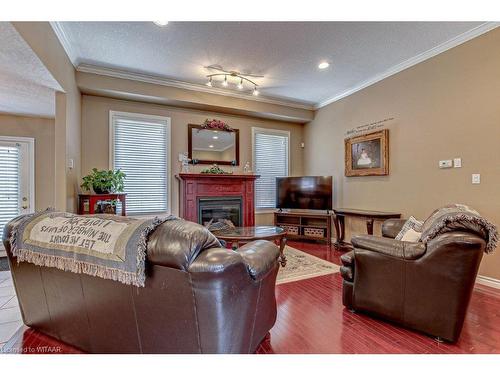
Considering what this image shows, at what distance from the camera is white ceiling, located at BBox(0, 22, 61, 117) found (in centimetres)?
213

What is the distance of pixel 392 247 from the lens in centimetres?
205

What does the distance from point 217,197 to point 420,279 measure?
367cm

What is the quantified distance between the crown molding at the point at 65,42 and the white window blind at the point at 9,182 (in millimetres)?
2171

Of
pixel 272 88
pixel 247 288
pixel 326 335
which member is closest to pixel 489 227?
pixel 326 335

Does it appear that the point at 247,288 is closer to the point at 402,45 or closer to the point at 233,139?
the point at 402,45

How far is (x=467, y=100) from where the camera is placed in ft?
10.4

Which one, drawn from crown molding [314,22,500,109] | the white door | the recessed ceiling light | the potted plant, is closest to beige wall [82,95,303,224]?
the potted plant

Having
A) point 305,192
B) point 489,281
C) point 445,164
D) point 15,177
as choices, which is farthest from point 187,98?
point 489,281

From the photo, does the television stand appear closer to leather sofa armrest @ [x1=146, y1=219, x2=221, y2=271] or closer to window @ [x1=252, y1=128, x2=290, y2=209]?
window @ [x1=252, y1=128, x2=290, y2=209]

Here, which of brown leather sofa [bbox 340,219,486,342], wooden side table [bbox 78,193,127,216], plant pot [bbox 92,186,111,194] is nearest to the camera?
brown leather sofa [bbox 340,219,486,342]

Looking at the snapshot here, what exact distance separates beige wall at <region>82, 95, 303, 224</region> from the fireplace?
33cm

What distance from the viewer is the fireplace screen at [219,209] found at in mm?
4883

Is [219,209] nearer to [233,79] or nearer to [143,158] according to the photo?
[143,158]

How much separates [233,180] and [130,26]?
3.00 m
